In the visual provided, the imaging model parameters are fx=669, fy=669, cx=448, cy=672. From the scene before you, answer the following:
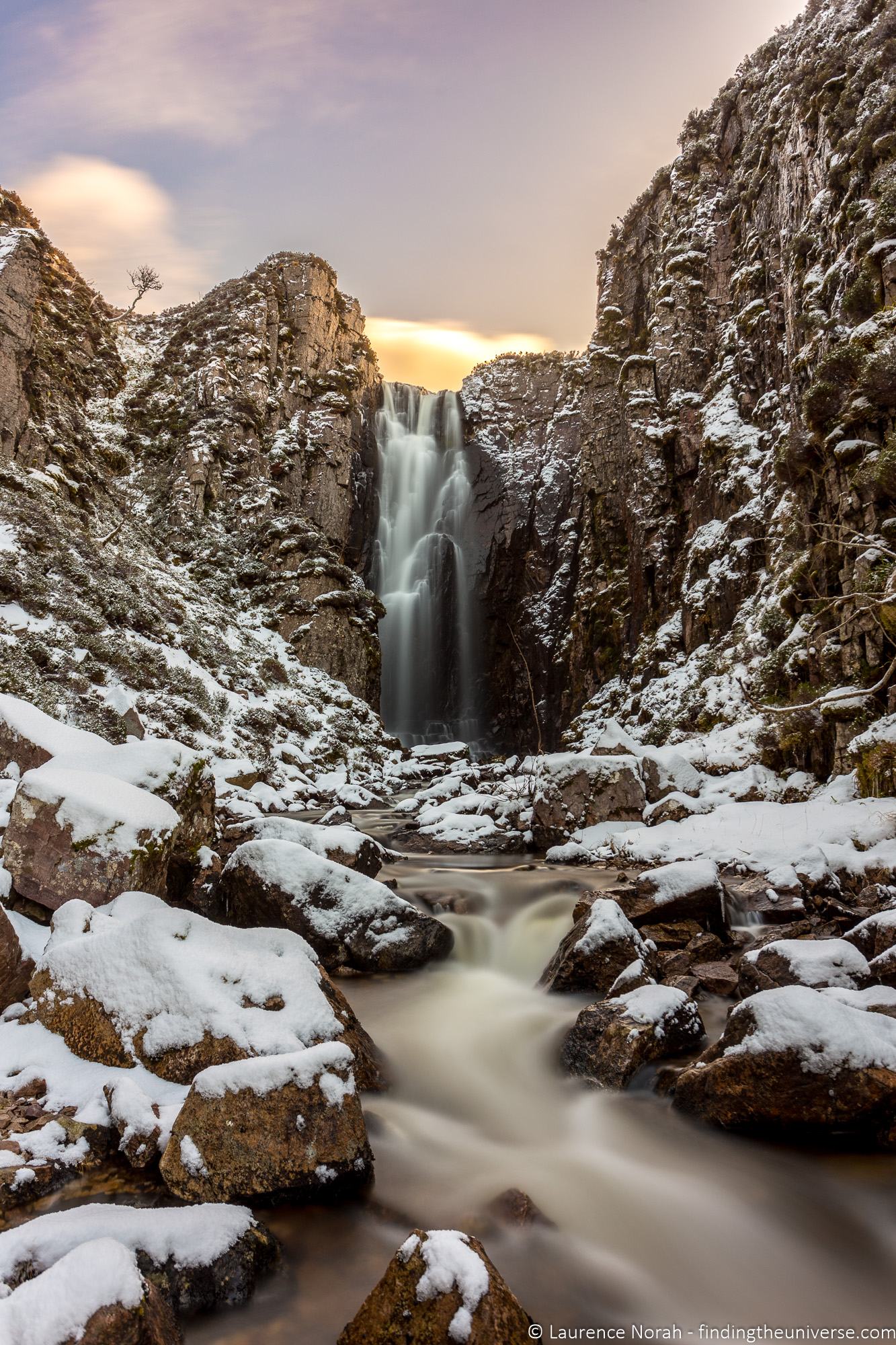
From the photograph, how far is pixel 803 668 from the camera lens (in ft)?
39.8

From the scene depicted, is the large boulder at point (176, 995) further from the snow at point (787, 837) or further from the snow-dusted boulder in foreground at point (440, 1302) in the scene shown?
the snow at point (787, 837)

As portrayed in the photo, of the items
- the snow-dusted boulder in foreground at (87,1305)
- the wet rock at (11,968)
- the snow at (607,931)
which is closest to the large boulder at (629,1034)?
the snow at (607,931)

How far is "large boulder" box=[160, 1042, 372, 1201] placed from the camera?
3.03 meters

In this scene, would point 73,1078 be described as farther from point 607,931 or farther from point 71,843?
point 607,931

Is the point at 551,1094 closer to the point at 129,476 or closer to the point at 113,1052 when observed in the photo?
the point at 113,1052

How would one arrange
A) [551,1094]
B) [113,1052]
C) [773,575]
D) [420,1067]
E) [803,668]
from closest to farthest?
[113,1052] < [551,1094] < [420,1067] < [803,668] < [773,575]

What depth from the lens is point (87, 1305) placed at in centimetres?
193

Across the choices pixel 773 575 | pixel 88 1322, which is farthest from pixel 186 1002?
pixel 773 575

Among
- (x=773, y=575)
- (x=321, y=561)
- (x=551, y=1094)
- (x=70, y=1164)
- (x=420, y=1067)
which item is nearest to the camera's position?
(x=70, y=1164)

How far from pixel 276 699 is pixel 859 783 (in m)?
17.3

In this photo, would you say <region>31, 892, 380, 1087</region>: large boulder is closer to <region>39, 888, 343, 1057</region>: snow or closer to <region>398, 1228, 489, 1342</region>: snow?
<region>39, 888, 343, 1057</region>: snow

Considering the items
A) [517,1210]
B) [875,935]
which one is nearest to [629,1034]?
[517,1210]

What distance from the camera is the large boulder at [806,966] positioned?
4.74 m

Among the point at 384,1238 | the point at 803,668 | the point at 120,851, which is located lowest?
the point at 384,1238
